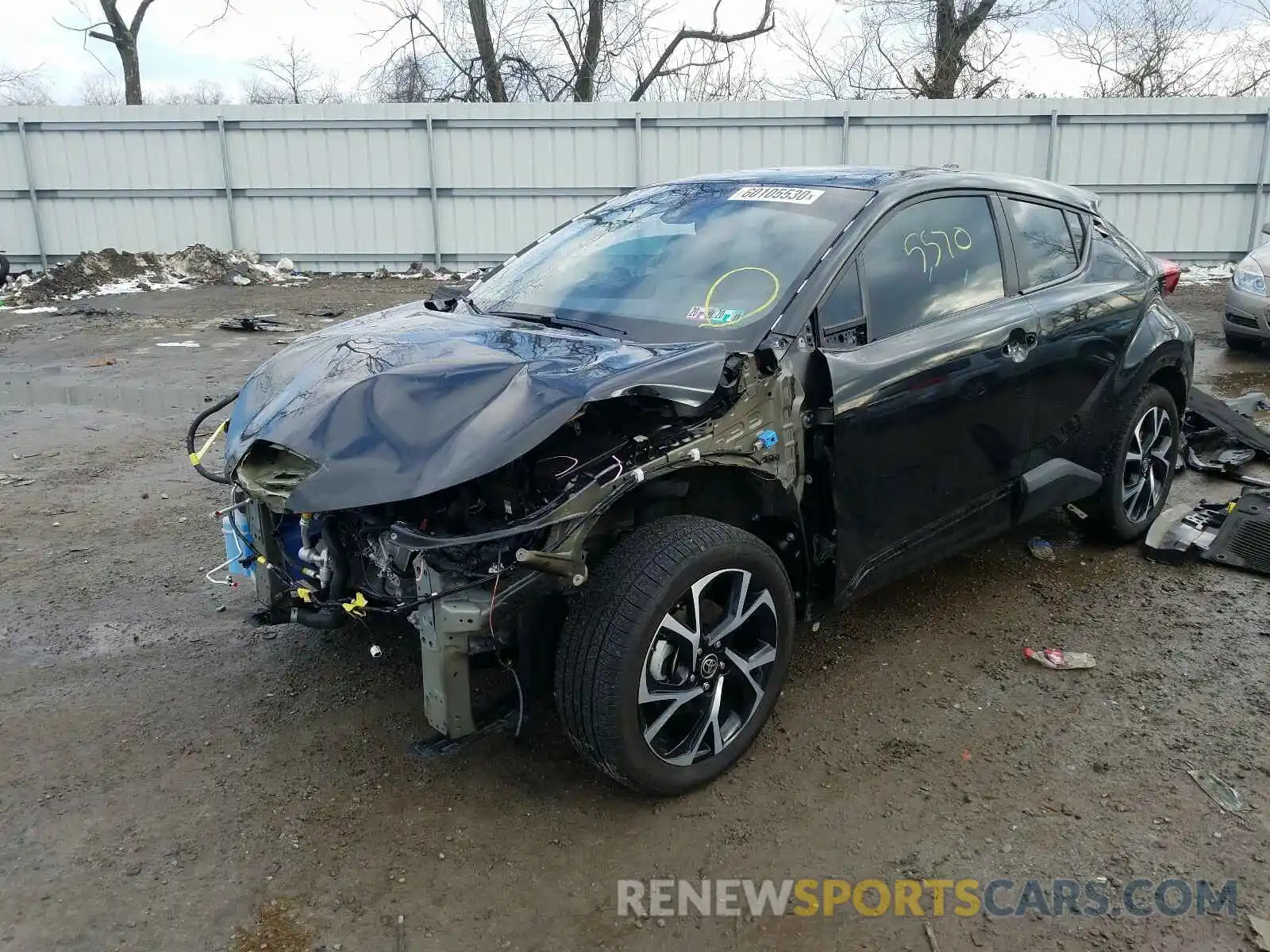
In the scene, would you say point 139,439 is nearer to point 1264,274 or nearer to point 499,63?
point 1264,274

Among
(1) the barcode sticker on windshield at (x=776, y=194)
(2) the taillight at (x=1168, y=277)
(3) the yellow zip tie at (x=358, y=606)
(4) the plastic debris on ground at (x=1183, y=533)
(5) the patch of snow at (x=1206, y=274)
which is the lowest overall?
(5) the patch of snow at (x=1206, y=274)

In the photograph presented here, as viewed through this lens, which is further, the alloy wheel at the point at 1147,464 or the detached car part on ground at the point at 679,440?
the alloy wheel at the point at 1147,464

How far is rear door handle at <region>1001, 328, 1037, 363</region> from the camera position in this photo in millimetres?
3641

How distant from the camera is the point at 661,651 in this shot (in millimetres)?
2703

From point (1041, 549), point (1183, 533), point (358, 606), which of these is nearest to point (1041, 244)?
point (1041, 549)

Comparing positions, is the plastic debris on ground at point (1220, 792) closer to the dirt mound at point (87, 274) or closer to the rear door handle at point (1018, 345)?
the rear door handle at point (1018, 345)

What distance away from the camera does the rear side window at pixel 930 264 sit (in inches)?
131

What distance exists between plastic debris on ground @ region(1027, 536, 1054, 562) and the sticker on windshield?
2413 millimetres

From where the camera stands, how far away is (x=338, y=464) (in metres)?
2.58

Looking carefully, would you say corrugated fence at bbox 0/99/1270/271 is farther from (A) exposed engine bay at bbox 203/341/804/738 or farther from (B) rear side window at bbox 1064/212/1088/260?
(A) exposed engine bay at bbox 203/341/804/738

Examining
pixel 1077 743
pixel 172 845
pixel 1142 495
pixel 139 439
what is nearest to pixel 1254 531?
pixel 1142 495

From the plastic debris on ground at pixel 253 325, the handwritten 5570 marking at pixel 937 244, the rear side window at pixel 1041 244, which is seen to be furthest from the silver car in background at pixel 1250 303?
the plastic debris on ground at pixel 253 325

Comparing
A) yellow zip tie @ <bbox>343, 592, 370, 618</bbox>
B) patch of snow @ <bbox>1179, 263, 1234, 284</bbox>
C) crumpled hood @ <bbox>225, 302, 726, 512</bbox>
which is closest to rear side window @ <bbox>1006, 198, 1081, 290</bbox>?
crumpled hood @ <bbox>225, 302, 726, 512</bbox>

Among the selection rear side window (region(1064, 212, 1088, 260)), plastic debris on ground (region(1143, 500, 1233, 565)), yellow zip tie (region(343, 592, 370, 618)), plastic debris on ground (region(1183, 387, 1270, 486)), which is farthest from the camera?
plastic debris on ground (region(1183, 387, 1270, 486))
